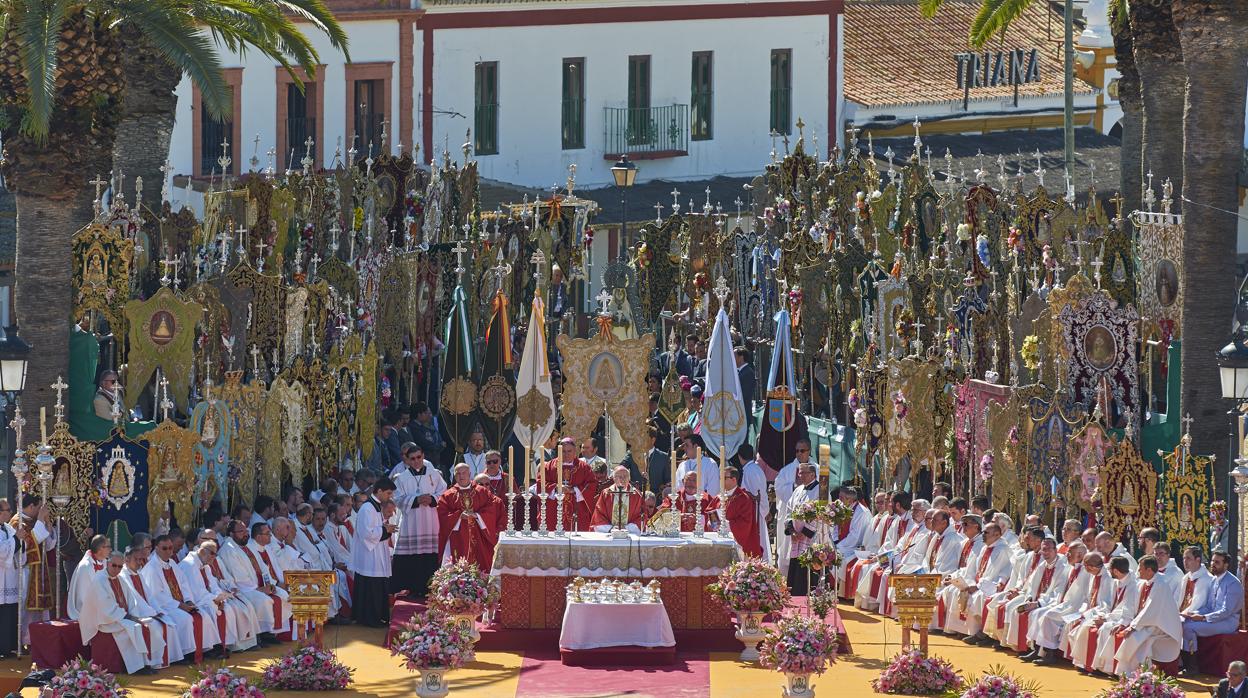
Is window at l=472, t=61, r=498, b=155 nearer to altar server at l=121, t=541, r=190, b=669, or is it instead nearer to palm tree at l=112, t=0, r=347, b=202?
palm tree at l=112, t=0, r=347, b=202

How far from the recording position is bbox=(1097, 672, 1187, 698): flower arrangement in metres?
24.0

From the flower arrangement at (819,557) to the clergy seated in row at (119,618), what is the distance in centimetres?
646

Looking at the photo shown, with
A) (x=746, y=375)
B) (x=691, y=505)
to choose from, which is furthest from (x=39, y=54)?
(x=746, y=375)

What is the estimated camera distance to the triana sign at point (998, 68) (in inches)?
2266

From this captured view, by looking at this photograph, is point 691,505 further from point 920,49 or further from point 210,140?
point 920,49

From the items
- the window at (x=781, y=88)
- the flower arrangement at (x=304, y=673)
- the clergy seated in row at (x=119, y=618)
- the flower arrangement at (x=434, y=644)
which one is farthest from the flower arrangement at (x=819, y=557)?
the window at (x=781, y=88)

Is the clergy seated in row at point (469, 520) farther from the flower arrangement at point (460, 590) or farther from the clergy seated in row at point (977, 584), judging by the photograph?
the clergy seated in row at point (977, 584)

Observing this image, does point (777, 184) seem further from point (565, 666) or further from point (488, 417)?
point (565, 666)

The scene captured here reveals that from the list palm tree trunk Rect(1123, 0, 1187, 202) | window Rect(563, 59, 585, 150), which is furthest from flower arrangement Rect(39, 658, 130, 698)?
window Rect(563, 59, 585, 150)

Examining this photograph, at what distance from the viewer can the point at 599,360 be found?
31234 millimetres

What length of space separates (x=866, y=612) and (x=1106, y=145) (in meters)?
25.5

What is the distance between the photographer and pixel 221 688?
2442cm

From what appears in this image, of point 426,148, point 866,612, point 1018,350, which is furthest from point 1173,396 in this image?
point 426,148

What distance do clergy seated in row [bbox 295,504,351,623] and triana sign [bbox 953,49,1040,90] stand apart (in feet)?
96.5
